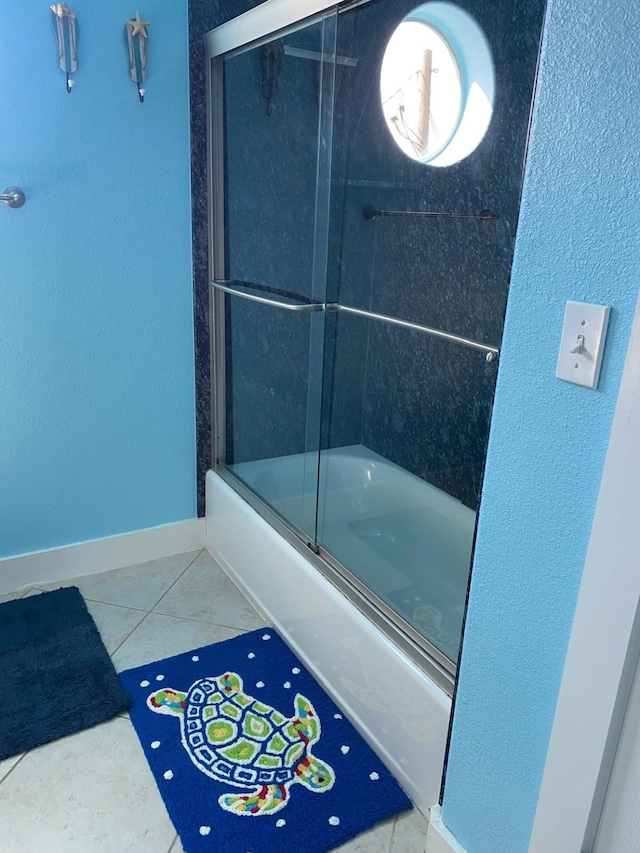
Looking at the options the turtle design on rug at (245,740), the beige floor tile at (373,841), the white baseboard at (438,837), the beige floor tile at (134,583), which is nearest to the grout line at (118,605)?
the beige floor tile at (134,583)

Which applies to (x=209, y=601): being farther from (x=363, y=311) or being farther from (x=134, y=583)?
(x=363, y=311)

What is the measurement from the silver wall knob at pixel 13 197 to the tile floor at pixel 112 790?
1210mm

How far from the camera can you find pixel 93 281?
202cm

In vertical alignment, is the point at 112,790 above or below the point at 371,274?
below

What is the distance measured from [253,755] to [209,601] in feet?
2.17

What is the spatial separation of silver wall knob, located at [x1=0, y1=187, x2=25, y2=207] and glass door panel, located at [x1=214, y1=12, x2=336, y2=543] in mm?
599

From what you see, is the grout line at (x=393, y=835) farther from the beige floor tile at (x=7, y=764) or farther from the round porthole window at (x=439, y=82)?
the round porthole window at (x=439, y=82)

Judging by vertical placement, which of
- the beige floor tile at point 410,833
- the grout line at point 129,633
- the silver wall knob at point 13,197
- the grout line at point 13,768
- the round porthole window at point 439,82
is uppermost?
the round porthole window at point 439,82

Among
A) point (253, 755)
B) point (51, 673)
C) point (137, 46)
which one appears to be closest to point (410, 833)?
point (253, 755)

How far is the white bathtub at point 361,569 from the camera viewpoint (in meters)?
1.43

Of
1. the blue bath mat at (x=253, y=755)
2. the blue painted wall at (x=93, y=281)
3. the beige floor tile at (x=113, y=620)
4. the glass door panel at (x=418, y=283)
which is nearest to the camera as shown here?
the blue bath mat at (x=253, y=755)

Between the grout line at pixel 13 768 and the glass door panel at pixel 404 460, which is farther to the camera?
the glass door panel at pixel 404 460

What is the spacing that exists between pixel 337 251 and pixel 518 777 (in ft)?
4.75

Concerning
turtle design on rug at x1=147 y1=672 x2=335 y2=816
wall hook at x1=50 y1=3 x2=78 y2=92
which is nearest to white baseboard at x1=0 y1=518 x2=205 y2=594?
turtle design on rug at x1=147 y1=672 x2=335 y2=816
